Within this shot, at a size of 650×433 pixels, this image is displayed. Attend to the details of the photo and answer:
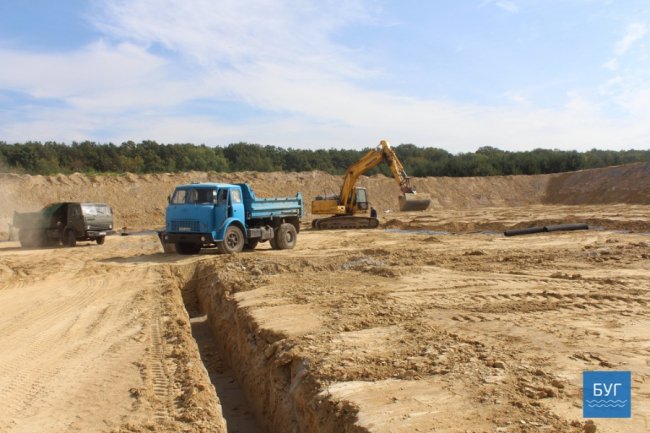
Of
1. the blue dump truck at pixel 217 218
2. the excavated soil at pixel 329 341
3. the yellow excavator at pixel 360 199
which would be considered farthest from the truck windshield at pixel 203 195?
the yellow excavator at pixel 360 199

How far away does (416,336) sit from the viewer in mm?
6289

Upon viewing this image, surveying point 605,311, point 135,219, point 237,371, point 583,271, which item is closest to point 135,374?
point 237,371

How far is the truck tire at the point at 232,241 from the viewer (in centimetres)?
1600

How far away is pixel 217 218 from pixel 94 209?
7.79 metres

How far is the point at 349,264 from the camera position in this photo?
12.6 m

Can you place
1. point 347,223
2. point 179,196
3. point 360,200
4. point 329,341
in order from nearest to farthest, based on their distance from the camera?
1. point 329,341
2. point 179,196
3. point 347,223
4. point 360,200

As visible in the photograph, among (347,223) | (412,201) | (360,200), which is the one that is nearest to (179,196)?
(347,223)

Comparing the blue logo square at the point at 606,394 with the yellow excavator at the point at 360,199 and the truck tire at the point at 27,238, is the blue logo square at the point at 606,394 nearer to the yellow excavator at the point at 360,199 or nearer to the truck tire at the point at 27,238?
the yellow excavator at the point at 360,199

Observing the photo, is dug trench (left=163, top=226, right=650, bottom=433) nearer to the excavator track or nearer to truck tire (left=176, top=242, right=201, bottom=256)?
truck tire (left=176, top=242, right=201, bottom=256)

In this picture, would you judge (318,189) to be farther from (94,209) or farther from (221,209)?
(221,209)

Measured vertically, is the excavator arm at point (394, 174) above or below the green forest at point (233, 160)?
below

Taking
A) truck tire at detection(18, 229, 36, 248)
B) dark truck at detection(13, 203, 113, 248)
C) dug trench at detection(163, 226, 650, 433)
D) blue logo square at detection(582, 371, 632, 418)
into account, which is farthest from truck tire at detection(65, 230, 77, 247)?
blue logo square at detection(582, 371, 632, 418)

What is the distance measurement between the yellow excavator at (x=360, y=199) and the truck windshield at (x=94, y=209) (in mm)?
9478

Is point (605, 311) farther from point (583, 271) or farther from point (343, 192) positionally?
point (343, 192)
